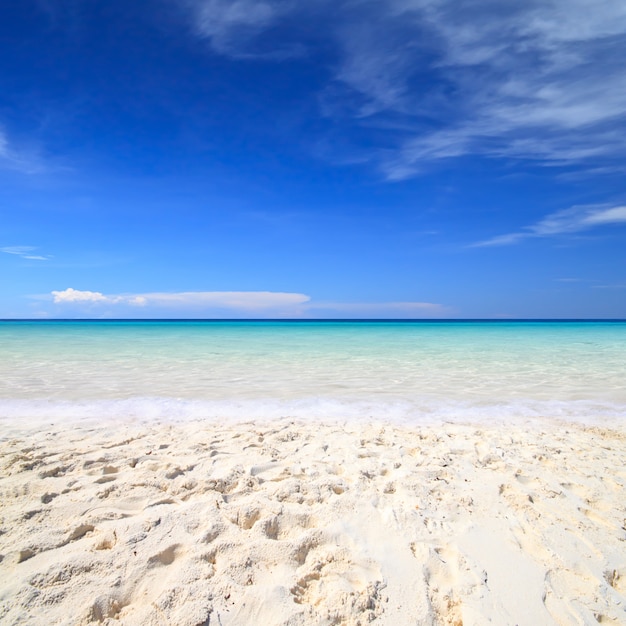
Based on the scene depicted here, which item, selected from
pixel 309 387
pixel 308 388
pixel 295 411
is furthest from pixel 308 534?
pixel 309 387

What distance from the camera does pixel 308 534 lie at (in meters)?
2.89

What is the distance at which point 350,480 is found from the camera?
3.80 meters

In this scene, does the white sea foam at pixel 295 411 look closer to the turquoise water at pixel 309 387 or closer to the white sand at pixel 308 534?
the turquoise water at pixel 309 387

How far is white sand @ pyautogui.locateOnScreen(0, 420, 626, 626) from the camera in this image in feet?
7.39

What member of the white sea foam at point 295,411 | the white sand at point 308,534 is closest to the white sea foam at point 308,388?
the white sea foam at point 295,411

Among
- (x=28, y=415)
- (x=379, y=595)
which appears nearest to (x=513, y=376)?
(x=379, y=595)

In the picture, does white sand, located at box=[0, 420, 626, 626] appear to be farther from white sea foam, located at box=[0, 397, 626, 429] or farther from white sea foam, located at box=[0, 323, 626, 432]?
white sea foam, located at box=[0, 323, 626, 432]

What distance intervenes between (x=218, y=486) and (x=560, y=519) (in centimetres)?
294

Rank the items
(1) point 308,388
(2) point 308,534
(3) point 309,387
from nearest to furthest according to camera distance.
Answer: (2) point 308,534 < (1) point 308,388 < (3) point 309,387

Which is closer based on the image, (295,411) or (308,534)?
(308,534)

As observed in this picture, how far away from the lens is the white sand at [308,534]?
2.25 m

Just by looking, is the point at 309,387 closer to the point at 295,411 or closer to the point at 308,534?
the point at 295,411

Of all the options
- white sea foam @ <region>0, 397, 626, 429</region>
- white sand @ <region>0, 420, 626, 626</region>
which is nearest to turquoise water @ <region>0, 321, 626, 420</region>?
white sea foam @ <region>0, 397, 626, 429</region>

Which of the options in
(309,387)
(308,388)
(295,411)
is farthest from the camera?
(309,387)
